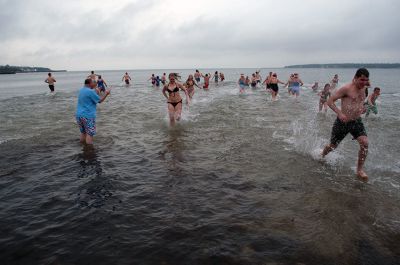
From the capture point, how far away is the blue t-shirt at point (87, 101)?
759 cm

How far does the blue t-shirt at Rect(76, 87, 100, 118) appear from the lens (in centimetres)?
759

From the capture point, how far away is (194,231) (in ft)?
13.6

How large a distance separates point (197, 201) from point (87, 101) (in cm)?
434

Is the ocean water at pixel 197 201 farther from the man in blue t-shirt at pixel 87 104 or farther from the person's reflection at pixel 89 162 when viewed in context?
the man in blue t-shirt at pixel 87 104

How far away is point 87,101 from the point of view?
25.1ft

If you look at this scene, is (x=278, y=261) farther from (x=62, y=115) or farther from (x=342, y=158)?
(x=62, y=115)

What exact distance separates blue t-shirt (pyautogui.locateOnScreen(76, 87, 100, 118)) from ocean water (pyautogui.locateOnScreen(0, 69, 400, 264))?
1040 mm

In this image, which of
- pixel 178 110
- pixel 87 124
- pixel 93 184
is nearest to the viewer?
pixel 93 184

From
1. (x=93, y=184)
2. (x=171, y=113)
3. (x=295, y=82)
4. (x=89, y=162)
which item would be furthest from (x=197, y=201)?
(x=295, y=82)

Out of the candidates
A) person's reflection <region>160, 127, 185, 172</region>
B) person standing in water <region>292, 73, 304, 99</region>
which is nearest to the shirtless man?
person's reflection <region>160, 127, 185, 172</region>

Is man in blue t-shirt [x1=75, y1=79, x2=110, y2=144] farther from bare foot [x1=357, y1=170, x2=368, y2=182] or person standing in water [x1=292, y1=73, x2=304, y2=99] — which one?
person standing in water [x1=292, y1=73, x2=304, y2=99]

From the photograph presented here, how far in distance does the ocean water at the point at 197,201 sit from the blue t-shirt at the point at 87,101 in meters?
1.04

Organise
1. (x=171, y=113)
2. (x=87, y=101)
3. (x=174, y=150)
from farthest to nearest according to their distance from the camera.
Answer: (x=171, y=113) < (x=174, y=150) < (x=87, y=101)

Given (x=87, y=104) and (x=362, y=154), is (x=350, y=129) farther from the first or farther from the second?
(x=87, y=104)
